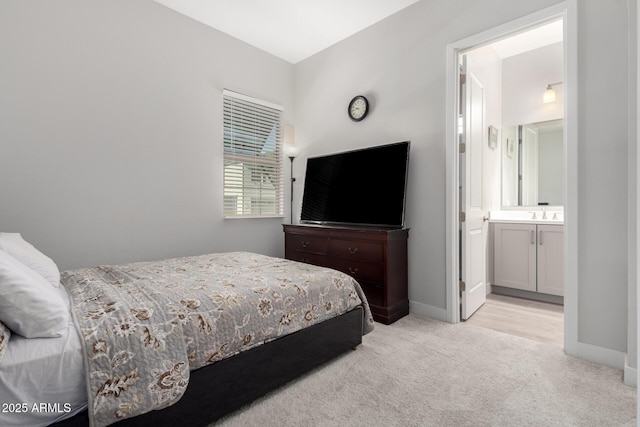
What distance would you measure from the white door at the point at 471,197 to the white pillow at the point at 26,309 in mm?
2839

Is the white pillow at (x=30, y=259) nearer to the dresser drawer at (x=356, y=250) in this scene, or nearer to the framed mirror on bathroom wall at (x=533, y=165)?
the dresser drawer at (x=356, y=250)

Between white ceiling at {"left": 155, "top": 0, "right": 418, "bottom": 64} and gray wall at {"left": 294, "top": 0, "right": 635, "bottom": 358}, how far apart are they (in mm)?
151

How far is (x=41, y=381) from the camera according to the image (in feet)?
3.52

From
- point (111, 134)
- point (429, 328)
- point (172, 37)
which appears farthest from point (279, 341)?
point (172, 37)

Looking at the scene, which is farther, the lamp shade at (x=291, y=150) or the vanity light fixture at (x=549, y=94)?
the lamp shade at (x=291, y=150)

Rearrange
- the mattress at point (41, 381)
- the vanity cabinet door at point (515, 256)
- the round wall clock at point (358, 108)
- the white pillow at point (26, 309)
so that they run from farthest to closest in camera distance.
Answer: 1. the vanity cabinet door at point (515, 256)
2. the round wall clock at point (358, 108)
3. the white pillow at point (26, 309)
4. the mattress at point (41, 381)

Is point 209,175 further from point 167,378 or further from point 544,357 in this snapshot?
point 544,357

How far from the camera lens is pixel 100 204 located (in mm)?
2756

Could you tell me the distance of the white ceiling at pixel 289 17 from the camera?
122 inches

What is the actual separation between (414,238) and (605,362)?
1.57 metres

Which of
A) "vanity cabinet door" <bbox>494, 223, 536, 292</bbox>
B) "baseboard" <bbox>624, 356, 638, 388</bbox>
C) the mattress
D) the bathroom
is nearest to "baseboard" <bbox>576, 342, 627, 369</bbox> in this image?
"baseboard" <bbox>624, 356, 638, 388</bbox>

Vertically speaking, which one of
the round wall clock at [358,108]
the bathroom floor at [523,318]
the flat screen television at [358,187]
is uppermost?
the round wall clock at [358,108]

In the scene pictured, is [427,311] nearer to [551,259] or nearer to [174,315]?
[551,259]

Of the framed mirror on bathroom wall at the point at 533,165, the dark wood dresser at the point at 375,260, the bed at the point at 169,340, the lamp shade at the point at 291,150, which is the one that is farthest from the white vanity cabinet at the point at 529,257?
the lamp shade at the point at 291,150
